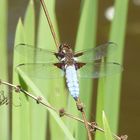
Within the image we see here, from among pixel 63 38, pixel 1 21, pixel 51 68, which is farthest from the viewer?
pixel 63 38

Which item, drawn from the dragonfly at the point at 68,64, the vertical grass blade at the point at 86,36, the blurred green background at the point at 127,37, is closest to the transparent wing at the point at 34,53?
the dragonfly at the point at 68,64

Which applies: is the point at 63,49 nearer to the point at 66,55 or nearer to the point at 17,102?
the point at 66,55

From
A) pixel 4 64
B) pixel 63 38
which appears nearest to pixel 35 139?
pixel 4 64

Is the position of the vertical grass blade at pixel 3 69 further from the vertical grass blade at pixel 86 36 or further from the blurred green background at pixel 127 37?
the blurred green background at pixel 127 37

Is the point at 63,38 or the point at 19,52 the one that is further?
the point at 63,38

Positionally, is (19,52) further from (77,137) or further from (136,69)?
(136,69)

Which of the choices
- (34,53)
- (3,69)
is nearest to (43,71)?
(34,53)

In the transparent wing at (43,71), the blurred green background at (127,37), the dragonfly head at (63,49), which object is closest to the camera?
the dragonfly head at (63,49)
